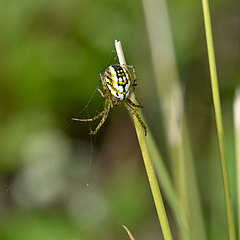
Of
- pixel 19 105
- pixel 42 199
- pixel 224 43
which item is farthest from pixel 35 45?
pixel 224 43

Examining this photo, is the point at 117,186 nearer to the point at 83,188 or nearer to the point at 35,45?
the point at 83,188

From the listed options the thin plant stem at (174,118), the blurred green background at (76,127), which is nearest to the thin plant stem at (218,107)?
the thin plant stem at (174,118)

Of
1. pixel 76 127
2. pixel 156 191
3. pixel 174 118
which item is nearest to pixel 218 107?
pixel 156 191

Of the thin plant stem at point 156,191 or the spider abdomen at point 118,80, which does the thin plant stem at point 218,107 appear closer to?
the thin plant stem at point 156,191

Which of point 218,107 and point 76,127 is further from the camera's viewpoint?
point 76,127

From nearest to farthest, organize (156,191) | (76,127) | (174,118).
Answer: (156,191) → (174,118) → (76,127)

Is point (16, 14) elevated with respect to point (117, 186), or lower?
elevated

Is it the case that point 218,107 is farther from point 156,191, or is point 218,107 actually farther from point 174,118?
point 174,118
